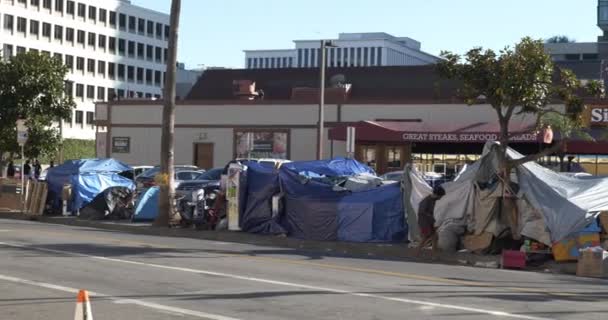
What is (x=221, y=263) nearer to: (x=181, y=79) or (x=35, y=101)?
(x=35, y=101)

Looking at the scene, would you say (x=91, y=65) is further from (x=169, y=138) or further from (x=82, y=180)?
(x=169, y=138)

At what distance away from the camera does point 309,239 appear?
24172mm

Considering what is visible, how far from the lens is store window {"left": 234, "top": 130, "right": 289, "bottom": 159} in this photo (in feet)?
168

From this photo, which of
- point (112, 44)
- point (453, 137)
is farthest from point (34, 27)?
point (453, 137)

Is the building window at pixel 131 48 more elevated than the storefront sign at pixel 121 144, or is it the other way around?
the building window at pixel 131 48

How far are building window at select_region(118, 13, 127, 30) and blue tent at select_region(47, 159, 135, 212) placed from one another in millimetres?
85669

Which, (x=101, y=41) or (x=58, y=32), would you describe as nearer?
(x=58, y=32)

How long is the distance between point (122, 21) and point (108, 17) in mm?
2980

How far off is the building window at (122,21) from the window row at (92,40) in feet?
5.45

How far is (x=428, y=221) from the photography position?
20984mm

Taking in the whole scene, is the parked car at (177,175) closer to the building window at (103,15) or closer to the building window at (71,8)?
the building window at (71,8)

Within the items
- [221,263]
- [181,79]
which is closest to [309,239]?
[221,263]

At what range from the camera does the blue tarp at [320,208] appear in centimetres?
2333

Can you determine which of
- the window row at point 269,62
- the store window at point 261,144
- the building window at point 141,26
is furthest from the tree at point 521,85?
the window row at point 269,62
